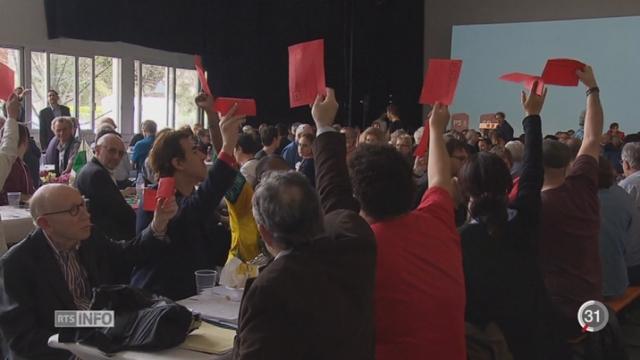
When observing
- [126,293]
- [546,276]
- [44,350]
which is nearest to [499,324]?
[546,276]

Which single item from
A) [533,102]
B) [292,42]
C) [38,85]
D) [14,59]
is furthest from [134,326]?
[292,42]

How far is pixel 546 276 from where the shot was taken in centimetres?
292

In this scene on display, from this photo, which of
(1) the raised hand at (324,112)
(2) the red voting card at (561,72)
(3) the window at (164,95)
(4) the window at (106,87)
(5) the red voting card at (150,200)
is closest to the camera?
(1) the raised hand at (324,112)

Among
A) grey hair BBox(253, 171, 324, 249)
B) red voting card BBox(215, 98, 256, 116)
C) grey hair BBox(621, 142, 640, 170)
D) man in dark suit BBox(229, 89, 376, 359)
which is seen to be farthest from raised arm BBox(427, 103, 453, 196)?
grey hair BBox(621, 142, 640, 170)

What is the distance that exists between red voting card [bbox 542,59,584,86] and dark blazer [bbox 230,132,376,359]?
4.92 feet

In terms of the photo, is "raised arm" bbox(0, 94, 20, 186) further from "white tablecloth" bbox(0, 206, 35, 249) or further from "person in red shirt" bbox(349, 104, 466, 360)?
"person in red shirt" bbox(349, 104, 466, 360)

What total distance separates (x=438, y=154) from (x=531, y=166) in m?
0.52

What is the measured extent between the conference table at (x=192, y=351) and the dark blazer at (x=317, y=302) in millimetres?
445

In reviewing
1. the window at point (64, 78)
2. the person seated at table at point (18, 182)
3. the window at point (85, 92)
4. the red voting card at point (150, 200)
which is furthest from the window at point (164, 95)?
the red voting card at point (150, 200)

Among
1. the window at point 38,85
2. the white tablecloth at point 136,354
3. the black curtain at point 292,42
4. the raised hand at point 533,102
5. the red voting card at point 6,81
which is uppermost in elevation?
the black curtain at point 292,42

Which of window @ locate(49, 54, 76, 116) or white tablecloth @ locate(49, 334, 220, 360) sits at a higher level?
window @ locate(49, 54, 76, 116)

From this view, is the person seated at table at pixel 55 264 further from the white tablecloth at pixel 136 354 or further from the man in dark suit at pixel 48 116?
the man in dark suit at pixel 48 116

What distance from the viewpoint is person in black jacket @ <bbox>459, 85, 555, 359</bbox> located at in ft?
7.36

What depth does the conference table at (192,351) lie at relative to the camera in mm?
1965
